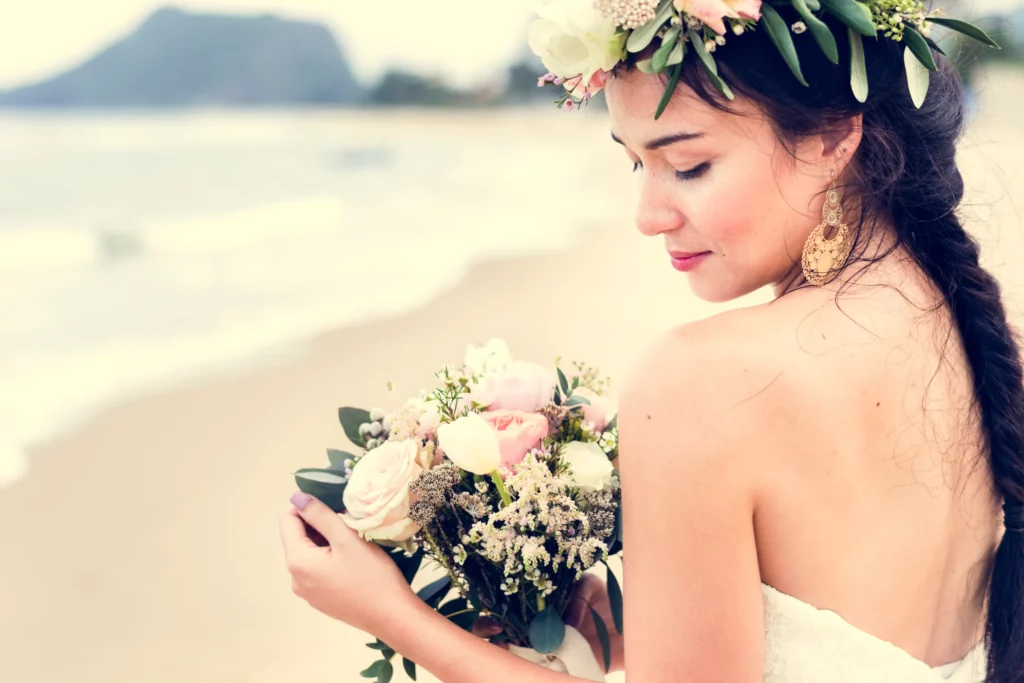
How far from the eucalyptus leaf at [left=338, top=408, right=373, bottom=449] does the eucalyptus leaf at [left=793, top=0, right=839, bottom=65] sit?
124cm

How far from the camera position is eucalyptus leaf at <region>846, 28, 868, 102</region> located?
164cm

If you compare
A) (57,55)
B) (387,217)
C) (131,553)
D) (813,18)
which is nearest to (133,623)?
(131,553)

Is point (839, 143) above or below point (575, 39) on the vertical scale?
below

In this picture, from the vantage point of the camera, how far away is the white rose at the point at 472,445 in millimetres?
1776

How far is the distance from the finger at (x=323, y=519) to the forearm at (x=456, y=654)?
0.70 feet

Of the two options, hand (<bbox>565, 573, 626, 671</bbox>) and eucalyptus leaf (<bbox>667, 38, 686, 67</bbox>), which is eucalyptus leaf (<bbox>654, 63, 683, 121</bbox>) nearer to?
eucalyptus leaf (<bbox>667, 38, 686, 67</bbox>)

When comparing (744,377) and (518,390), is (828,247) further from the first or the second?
(518,390)

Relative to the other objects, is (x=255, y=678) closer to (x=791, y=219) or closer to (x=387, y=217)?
(x=791, y=219)

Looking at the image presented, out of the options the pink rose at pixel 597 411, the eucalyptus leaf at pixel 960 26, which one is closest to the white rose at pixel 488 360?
the pink rose at pixel 597 411

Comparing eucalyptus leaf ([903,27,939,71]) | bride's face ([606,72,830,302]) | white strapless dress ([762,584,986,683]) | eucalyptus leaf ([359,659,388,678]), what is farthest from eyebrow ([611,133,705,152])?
eucalyptus leaf ([359,659,388,678])

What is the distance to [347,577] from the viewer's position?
1.90 metres

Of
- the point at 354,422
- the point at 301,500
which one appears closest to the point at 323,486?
the point at 301,500

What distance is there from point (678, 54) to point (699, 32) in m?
0.06

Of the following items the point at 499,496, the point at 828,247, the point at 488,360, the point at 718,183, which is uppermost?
the point at 718,183
